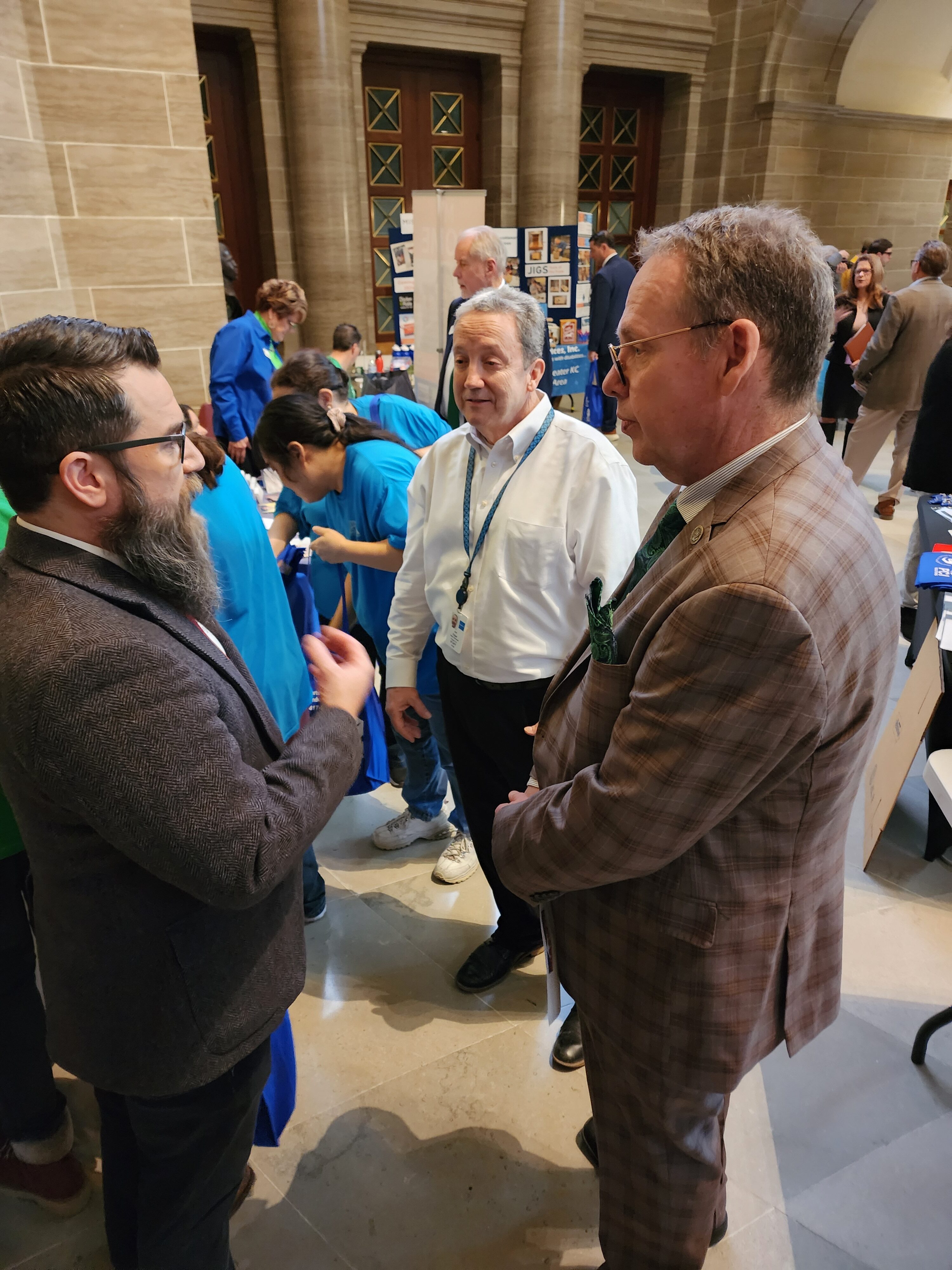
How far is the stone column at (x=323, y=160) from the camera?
7867 mm

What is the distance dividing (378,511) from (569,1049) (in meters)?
1.60

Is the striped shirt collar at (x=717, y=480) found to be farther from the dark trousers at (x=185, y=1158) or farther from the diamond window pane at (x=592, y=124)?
the diamond window pane at (x=592, y=124)

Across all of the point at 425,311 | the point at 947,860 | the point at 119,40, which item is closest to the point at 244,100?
the point at 425,311

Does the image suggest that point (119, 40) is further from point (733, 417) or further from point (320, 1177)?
point (320, 1177)

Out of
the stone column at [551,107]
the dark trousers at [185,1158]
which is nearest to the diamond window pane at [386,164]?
the stone column at [551,107]

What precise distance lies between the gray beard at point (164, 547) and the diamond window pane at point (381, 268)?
31.1 feet

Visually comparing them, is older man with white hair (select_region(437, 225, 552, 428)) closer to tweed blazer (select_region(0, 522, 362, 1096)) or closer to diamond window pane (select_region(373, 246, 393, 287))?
tweed blazer (select_region(0, 522, 362, 1096))

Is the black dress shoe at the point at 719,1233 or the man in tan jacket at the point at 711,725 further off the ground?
the man in tan jacket at the point at 711,725

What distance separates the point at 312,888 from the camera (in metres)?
2.67

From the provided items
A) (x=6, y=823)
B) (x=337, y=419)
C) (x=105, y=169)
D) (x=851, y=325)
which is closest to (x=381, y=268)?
(x=851, y=325)

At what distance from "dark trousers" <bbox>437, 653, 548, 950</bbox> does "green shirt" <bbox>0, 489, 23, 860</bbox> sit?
107cm

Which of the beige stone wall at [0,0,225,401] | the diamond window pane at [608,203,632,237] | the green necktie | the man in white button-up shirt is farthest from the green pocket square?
the diamond window pane at [608,203,632,237]

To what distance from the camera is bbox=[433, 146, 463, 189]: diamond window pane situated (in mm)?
9820

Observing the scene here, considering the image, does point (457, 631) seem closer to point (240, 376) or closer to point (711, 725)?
point (711, 725)
